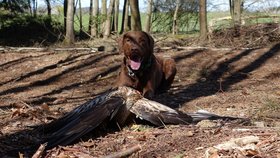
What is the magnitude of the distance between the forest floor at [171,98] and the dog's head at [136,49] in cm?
89

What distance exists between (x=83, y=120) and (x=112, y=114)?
320mm

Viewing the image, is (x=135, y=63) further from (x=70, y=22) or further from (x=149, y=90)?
(x=70, y=22)

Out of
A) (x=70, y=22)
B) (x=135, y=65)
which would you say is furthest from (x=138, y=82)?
(x=70, y=22)

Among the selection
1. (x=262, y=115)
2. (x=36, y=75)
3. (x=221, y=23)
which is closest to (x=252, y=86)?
(x=262, y=115)

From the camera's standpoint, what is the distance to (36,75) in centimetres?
1095

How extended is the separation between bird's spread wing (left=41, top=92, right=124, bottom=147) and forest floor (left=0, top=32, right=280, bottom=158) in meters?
0.13

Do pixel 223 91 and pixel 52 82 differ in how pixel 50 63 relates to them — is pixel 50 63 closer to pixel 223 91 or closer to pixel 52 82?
pixel 52 82

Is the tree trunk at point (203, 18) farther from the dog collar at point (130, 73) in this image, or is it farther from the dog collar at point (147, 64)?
the dog collar at point (130, 73)

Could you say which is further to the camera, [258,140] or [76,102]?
[76,102]

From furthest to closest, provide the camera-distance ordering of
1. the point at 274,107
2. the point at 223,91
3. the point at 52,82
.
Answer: the point at 52,82 < the point at 223,91 < the point at 274,107

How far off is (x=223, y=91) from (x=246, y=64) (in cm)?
298

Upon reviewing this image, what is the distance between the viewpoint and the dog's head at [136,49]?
6.32 metres

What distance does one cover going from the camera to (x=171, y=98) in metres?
7.46

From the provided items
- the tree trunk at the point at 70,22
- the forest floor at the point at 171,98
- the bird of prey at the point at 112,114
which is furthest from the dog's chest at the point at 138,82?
the tree trunk at the point at 70,22
